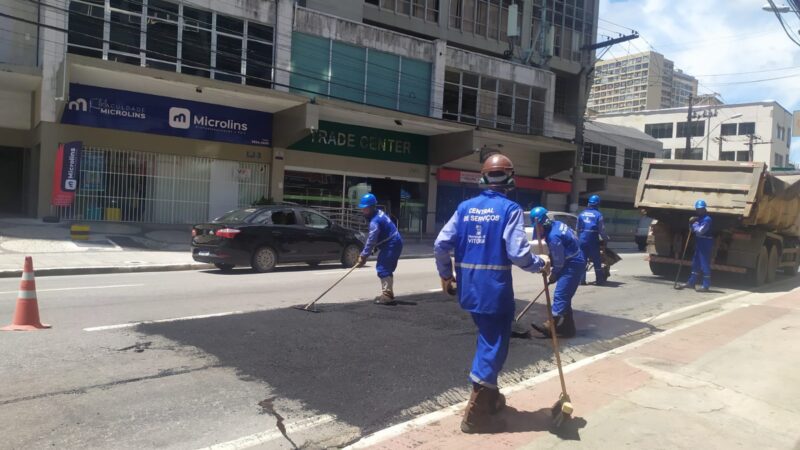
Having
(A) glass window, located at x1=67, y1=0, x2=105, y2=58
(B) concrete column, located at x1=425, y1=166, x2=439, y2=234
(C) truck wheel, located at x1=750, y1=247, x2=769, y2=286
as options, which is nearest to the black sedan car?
(C) truck wheel, located at x1=750, y1=247, x2=769, y2=286

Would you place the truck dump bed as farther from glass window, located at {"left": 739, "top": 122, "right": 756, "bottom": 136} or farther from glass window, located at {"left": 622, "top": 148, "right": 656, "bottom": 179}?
glass window, located at {"left": 739, "top": 122, "right": 756, "bottom": 136}

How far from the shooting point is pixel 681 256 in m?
14.1

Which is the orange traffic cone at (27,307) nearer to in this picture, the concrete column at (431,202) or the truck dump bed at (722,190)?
the truck dump bed at (722,190)

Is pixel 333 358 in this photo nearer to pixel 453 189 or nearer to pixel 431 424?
pixel 431 424

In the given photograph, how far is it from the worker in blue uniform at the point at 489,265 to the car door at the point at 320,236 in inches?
399

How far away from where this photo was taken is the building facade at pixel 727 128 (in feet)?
241

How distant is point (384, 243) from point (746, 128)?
81095 mm

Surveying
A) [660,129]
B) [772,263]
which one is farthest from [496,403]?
[660,129]

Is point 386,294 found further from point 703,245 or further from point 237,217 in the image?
point 703,245

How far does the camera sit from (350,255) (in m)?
15.2

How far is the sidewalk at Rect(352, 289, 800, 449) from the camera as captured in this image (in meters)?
4.14

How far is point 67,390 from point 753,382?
6198mm

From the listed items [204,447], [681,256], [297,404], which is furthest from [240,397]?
[681,256]

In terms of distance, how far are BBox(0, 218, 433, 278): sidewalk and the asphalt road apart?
2.58m
